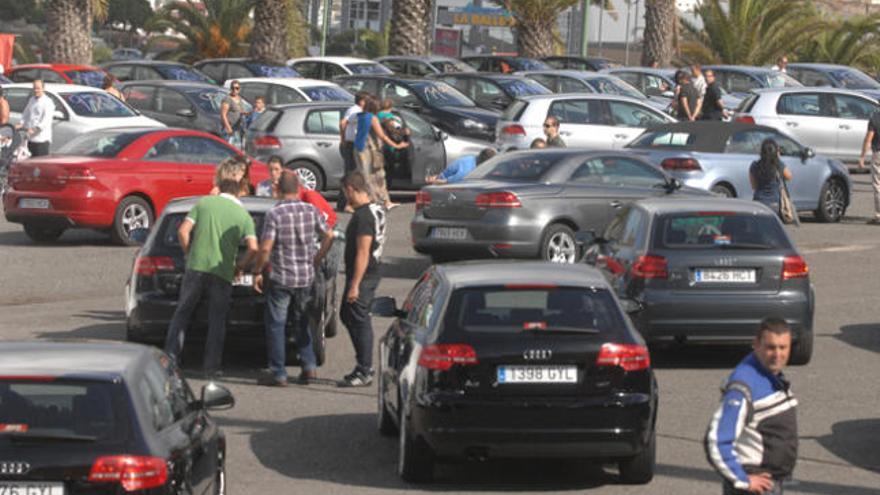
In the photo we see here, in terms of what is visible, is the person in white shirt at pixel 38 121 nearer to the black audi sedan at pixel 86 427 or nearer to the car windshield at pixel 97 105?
the car windshield at pixel 97 105

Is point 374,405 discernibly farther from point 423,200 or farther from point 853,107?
point 853,107

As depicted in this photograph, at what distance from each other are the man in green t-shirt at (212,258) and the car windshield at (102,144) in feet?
30.9

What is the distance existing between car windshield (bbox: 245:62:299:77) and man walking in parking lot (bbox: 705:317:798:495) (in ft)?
106

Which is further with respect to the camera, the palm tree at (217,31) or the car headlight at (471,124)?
the palm tree at (217,31)

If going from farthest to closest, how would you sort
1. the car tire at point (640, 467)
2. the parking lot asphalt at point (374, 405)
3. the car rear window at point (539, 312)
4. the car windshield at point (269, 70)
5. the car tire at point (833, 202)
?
the car windshield at point (269, 70) → the car tire at point (833, 202) → the parking lot asphalt at point (374, 405) → the car tire at point (640, 467) → the car rear window at point (539, 312)

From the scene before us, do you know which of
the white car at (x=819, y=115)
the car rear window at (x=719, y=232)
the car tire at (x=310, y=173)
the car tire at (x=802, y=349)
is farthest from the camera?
the white car at (x=819, y=115)

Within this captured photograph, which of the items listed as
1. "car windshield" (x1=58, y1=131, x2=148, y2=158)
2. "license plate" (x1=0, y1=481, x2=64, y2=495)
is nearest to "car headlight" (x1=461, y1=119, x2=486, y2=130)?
"car windshield" (x1=58, y1=131, x2=148, y2=158)

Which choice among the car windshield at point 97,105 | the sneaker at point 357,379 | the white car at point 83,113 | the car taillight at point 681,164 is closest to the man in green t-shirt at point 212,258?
the sneaker at point 357,379

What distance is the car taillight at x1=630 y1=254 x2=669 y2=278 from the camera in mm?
15219

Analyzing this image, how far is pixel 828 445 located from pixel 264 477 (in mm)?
3887

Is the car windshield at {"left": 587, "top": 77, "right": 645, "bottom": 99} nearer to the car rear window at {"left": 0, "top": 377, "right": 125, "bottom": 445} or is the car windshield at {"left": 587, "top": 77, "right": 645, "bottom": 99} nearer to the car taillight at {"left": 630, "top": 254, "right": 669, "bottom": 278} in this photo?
the car taillight at {"left": 630, "top": 254, "right": 669, "bottom": 278}

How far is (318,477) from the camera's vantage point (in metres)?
11.3

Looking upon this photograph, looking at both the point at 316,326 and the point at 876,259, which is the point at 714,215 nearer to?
the point at 316,326

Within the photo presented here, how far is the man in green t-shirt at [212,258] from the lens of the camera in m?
14.0
